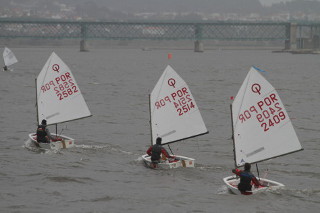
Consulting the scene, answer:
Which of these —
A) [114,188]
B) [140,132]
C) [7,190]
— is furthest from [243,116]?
[140,132]

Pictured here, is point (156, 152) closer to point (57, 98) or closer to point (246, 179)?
point (246, 179)

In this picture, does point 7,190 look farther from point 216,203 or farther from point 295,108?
point 295,108

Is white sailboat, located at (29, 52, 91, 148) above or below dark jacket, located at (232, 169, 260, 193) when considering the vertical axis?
above

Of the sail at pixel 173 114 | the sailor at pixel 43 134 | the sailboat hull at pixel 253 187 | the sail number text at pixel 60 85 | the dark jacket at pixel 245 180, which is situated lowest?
the sailboat hull at pixel 253 187

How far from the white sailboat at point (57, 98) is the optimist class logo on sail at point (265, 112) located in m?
10.8

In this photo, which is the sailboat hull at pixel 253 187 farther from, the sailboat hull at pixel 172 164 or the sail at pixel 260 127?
the sailboat hull at pixel 172 164

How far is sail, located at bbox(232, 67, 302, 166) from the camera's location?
2420 cm

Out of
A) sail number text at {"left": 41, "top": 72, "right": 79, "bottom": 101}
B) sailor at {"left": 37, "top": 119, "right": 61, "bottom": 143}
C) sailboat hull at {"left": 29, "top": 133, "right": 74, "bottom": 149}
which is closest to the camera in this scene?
sailor at {"left": 37, "top": 119, "right": 61, "bottom": 143}

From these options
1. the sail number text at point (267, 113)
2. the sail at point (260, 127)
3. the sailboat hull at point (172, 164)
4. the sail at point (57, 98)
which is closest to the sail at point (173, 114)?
the sailboat hull at point (172, 164)

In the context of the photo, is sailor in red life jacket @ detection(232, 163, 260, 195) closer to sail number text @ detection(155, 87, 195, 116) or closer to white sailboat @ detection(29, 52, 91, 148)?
sail number text @ detection(155, 87, 195, 116)

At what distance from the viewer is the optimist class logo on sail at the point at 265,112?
24219 mm

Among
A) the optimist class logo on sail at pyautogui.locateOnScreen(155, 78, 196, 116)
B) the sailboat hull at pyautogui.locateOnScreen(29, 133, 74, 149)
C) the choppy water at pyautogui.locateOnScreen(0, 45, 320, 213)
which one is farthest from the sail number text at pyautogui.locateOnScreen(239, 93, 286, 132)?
the sailboat hull at pyautogui.locateOnScreen(29, 133, 74, 149)

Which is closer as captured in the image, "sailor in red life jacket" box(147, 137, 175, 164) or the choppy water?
the choppy water

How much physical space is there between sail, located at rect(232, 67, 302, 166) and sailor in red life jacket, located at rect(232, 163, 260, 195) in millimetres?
1385
